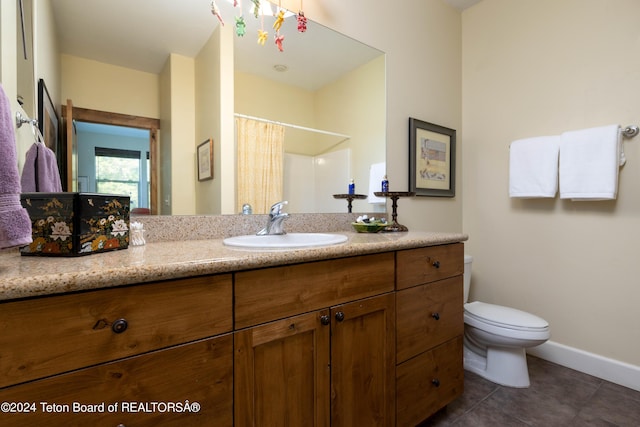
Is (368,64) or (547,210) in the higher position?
(368,64)

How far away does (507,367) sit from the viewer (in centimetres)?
173

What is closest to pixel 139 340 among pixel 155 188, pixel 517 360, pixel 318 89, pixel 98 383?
pixel 98 383

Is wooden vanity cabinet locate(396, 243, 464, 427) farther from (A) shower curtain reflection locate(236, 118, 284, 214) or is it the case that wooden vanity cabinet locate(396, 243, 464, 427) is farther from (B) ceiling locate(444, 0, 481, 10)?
(B) ceiling locate(444, 0, 481, 10)

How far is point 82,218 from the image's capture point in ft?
2.52

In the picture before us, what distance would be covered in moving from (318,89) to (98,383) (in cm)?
155

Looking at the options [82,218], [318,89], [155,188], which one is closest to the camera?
[82,218]

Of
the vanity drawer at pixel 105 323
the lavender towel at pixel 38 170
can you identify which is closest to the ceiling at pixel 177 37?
the lavender towel at pixel 38 170

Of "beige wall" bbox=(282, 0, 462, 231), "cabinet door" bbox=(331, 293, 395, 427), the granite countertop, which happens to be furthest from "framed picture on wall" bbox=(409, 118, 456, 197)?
the granite countertop

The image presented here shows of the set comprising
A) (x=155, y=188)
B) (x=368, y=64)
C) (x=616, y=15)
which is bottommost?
(x=155, y=188)

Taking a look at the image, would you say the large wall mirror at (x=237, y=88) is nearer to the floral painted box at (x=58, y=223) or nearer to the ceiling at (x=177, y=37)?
the ceiling at (x=177, y=37)

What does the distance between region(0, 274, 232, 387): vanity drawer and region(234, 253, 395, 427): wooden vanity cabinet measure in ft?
0.30

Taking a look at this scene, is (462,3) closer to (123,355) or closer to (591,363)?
(591,363)

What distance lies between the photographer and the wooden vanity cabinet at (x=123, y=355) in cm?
54

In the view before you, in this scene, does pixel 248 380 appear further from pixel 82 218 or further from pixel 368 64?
pixel 368 64
